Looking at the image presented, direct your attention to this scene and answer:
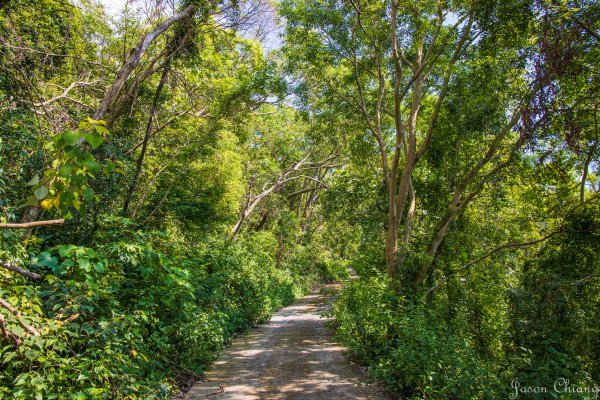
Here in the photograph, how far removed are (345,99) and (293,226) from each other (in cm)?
1283

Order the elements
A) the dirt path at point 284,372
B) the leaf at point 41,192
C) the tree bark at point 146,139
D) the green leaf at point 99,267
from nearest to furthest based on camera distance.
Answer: the leaf at point 41,192 < the green leaf at point 99,267 < the dirt path at point 284,372 < the tree bark at point 146,139

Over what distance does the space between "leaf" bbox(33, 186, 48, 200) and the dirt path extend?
455 cm

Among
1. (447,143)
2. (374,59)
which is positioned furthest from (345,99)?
(447,143)

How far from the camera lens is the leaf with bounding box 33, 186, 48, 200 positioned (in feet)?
4.82

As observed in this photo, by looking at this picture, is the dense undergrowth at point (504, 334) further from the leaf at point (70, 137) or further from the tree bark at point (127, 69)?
the tree bark at point (127, 69)

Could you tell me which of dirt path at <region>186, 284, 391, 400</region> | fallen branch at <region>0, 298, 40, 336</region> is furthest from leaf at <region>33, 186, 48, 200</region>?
dirt path at <region>186, 284, 391, 400</region>

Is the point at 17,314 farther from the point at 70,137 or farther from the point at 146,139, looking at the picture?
the point at 146,139

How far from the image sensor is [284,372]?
6.36 meters

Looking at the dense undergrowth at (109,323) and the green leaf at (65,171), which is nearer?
the green leaf at (65,171)

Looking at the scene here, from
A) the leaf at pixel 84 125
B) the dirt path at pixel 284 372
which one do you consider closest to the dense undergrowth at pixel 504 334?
the dirt path at pixel 284 372

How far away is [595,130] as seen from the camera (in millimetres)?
6004

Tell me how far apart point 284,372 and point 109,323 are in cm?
377

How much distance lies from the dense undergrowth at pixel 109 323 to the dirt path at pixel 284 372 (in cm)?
51

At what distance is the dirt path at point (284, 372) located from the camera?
17.3 ft
